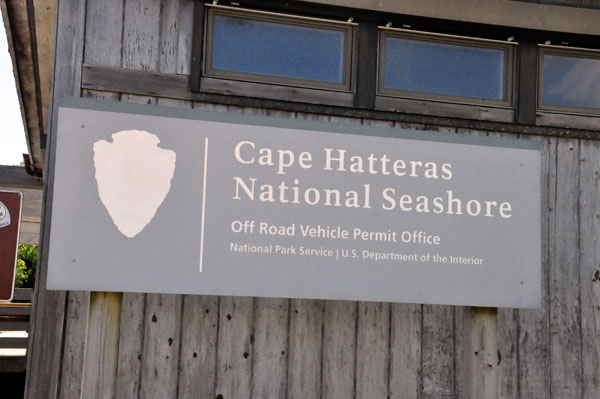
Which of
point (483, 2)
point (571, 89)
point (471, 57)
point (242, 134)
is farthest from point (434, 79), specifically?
point (242, 134)

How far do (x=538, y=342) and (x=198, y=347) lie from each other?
7.18ft

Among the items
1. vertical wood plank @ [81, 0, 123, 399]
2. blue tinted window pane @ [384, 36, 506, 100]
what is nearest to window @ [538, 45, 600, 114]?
blue tinted window pane @ [384, 36, 506, 100]

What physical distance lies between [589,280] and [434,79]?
1692 millimetres

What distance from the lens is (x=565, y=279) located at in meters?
4.13

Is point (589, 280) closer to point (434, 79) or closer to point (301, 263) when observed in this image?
point (434, 79)

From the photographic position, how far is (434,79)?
415 centimetres

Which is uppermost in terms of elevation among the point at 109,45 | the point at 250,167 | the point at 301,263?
the point at 109,45

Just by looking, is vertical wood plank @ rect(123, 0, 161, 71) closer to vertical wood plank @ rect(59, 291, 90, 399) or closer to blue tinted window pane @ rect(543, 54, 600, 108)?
vertical wood plank @ rect(59, 291, 90, 399)

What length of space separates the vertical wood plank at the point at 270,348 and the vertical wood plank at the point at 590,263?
6.55ft

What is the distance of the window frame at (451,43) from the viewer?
4059mm

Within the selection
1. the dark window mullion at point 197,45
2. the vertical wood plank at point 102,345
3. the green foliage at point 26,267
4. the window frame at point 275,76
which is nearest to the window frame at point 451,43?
the window frame at point 275,76

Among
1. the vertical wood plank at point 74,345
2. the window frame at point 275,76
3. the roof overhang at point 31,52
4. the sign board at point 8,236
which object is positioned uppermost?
the roof overhang at point 31,52

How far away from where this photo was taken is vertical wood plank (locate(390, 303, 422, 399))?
3.84 meters

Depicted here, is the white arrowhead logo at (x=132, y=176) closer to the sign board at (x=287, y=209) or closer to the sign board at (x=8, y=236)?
the sign board at (x=287, y=209)
